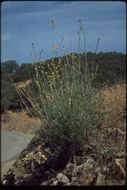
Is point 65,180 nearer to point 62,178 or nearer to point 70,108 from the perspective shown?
point 62,178

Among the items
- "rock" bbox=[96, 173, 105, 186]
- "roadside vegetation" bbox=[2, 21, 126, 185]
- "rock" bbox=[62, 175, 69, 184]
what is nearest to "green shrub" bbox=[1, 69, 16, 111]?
"roadside vegetation" bbox=[2, 21, 126, 185]

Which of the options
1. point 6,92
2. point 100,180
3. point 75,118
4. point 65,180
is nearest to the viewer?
point 100,180

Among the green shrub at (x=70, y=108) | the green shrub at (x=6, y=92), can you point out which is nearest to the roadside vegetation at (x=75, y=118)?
the green shrub at (x=70, y=108)

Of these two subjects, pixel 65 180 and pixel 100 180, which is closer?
pixel 100 180

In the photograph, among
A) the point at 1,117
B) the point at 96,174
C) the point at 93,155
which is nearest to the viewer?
the point at 96,174

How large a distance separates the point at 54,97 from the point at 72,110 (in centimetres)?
37

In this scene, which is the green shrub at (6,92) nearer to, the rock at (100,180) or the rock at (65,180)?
the rock at (65,180)

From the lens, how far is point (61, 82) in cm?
664

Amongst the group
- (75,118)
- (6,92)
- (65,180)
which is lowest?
(6,92)

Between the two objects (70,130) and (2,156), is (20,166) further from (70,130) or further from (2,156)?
(2,156)

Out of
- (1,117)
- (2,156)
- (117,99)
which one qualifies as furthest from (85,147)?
(1,117)

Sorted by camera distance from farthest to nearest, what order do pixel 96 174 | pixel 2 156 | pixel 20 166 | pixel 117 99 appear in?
pixel 2 156, pixel 117 99, pixel 20 166, pixel 96 174

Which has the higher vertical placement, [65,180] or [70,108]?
[70,108]

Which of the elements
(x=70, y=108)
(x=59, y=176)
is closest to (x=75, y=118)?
(x=70, y=108)
